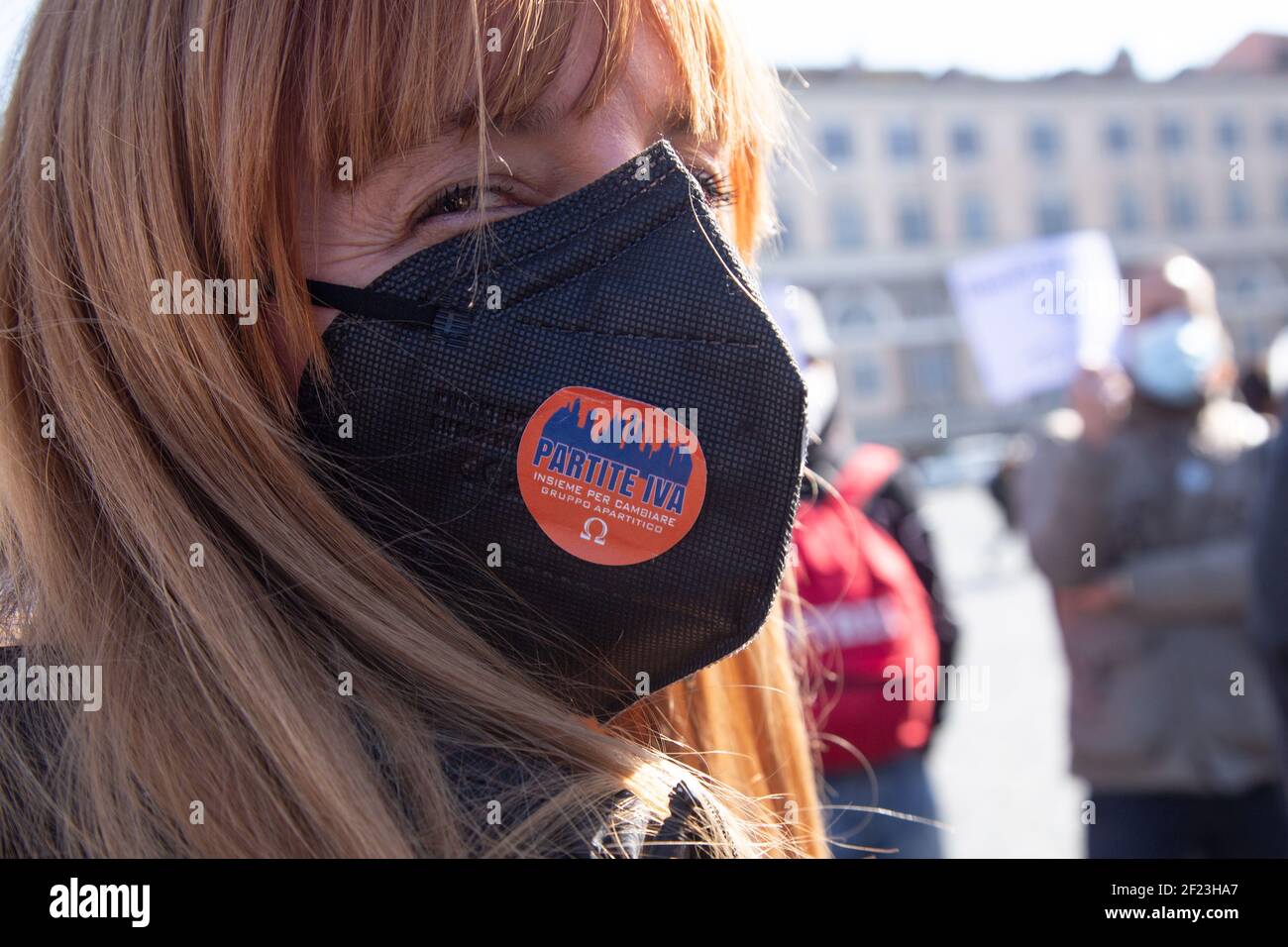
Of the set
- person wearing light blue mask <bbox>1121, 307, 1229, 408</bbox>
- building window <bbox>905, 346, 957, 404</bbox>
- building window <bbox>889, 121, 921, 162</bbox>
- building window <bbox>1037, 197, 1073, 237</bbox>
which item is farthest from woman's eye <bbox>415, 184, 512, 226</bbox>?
building window <bbox>1037, 197, 1073, 237</bbox>

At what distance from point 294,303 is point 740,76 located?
722 mm

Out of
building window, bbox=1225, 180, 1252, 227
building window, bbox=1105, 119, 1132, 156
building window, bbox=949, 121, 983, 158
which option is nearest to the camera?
building window, bbox=949, 121, 983, 158

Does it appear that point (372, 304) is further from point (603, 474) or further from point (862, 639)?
point (862, 639)

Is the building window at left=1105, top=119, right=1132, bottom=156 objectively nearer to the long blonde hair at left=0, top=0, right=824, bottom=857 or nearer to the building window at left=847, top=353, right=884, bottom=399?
the building window at left=847, top=353, right=884, bottom=399

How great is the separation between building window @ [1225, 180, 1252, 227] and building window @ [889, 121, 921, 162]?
12036 mm

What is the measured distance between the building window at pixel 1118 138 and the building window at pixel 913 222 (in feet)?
22.8

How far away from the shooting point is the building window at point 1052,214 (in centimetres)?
4275

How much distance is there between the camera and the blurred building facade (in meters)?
39.9

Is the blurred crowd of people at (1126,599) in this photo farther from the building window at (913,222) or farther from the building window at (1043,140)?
the building window at (1043,140)

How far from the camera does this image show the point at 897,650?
3123mm

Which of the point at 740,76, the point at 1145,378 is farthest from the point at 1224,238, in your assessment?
the point at 740,76

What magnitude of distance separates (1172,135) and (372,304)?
147 feet

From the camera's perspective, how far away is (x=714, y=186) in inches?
61.4
